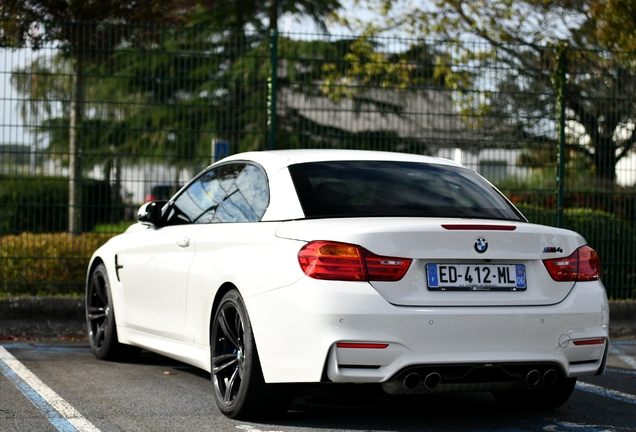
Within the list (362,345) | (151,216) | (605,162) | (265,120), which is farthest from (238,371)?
(605,162)

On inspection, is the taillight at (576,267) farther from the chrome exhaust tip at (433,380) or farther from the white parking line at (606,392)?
the white parking line at (606,392)

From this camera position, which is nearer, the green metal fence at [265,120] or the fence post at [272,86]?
the green metal fence at [265,120]

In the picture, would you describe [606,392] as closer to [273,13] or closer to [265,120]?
[265,120]

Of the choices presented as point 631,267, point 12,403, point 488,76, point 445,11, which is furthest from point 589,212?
point 445,11

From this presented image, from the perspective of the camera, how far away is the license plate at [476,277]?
464 centimetres

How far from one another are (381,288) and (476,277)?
1.66ft

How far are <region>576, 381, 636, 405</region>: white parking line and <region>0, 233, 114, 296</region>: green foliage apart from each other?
4.55 meters

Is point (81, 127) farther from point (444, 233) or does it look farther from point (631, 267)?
point (631, 267)

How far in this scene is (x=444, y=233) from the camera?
468 cm

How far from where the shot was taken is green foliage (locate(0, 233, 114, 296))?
8828 millimetres

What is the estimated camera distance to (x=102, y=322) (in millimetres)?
7598

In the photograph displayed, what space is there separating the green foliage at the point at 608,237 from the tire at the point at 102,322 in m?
4.49

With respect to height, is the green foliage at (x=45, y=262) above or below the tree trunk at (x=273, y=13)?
below

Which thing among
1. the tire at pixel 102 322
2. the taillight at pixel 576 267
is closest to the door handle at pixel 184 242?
the tire at pixel 102 322
